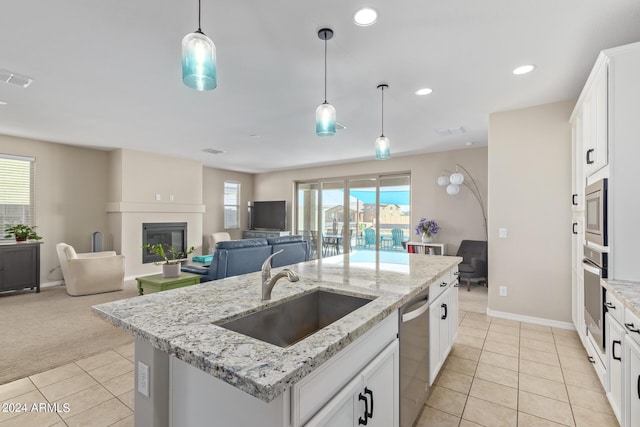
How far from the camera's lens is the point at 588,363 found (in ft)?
8.63

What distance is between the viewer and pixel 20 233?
477cm

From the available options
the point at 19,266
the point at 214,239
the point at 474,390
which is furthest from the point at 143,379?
the point at 214,239

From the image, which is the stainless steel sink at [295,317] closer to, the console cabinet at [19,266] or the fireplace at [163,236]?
the console cabinet at [19,266]

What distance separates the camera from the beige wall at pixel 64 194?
Answer: 533cm

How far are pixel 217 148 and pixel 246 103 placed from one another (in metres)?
2.57

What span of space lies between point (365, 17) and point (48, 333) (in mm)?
4289

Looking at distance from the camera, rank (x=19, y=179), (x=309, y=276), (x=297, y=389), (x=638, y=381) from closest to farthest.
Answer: (x=297, y=389) < (x=638, y=381) < (x=309, y=276) < (x=19, y=179)

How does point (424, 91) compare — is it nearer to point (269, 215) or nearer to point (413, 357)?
point (413, 357)

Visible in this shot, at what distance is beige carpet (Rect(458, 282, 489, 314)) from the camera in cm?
423

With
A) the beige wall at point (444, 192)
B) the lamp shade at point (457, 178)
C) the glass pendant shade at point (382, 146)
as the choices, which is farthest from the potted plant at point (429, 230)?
the glass pendant shade at point (382, 146)

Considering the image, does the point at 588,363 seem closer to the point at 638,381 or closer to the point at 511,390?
the point at 511,390

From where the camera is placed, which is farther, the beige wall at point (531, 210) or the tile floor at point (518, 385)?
the beige wall at point (531, 210)

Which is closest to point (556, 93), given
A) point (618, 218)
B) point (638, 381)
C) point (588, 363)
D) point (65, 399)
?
point (618, 218)

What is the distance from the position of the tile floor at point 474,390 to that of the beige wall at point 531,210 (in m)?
0.69
